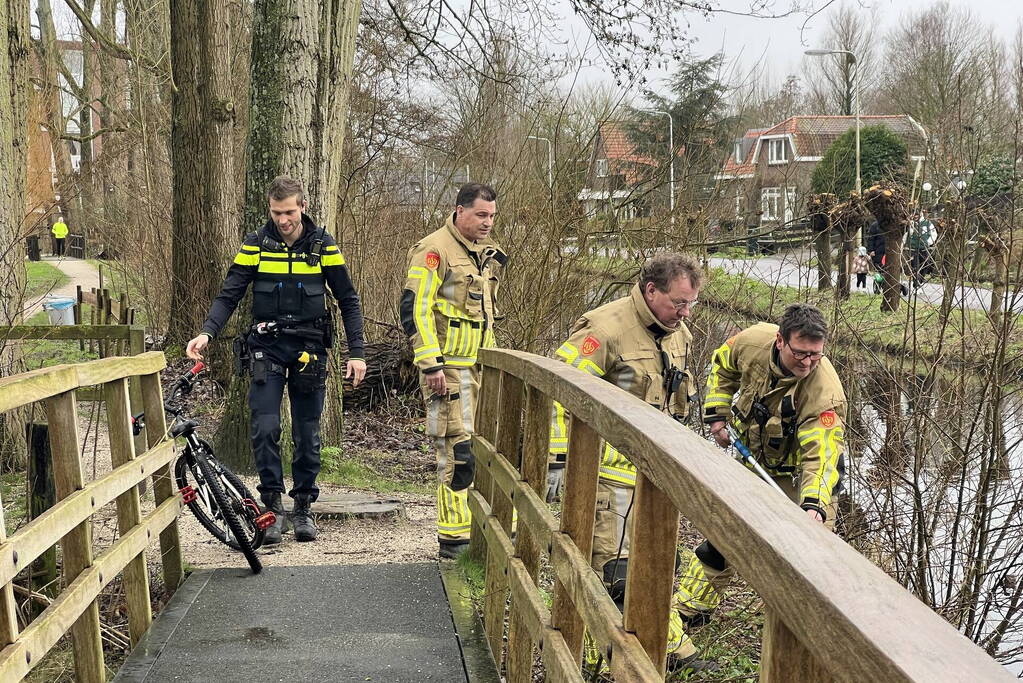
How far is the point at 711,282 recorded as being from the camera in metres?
11.5

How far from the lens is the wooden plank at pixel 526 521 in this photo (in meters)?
3.99

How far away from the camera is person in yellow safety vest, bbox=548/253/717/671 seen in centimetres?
497

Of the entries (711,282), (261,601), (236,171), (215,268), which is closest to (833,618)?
(261,601)

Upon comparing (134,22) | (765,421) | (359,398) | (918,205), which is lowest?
(359,398)

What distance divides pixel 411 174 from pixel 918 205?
35.1ft

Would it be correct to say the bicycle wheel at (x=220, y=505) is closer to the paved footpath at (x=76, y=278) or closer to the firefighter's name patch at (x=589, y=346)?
the firefighter's name patch at (x=589, y=346)

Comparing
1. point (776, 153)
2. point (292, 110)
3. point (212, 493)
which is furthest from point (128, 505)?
point (776, 153)

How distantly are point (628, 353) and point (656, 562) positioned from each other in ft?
8.46

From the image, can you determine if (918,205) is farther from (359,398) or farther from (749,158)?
(359,398)

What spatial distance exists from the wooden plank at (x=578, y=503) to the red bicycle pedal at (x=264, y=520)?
2.99m

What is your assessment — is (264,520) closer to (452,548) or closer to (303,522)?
(303,522)

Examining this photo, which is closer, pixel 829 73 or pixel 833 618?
pixel 833 618

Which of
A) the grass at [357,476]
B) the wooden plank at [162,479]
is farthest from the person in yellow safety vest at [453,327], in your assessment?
the grass at [357,476]

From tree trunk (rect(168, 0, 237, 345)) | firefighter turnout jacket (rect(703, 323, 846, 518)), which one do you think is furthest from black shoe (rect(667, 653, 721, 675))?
tree trunk (rect(168, 0, 237, 345))
